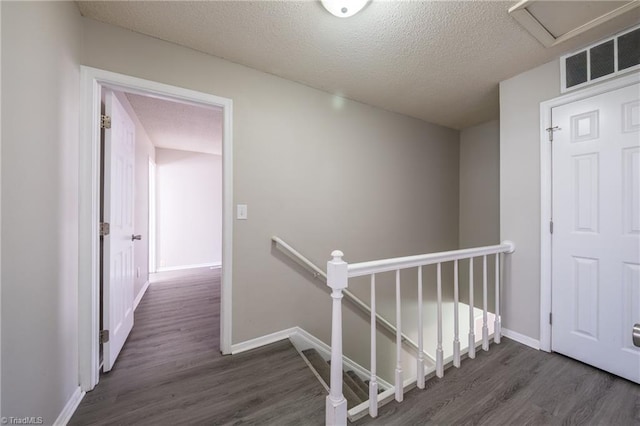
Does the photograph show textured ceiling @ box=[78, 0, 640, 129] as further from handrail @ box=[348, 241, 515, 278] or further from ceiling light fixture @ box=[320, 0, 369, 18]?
handrail @ box=[348, 241, 515, 278]

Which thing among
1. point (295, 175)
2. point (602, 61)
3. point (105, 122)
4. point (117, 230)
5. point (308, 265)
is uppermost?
point (602, 61)

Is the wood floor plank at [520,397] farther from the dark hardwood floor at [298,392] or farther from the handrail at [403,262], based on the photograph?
the handrail at [403,262]

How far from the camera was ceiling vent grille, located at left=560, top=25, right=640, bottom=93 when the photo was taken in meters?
1.60

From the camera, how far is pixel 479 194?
3383 millimetres

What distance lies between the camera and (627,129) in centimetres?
164

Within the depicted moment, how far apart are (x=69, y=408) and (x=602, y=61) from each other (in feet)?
12.7

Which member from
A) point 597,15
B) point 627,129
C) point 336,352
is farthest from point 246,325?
point 597,15

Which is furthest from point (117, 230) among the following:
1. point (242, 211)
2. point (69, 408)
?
point (69, 408)

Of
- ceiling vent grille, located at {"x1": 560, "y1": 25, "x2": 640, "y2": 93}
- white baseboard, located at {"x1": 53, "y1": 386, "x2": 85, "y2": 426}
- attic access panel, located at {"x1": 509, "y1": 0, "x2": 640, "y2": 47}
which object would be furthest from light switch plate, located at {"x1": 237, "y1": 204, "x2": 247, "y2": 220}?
ceiling vent grille, located at {"x1": 560, "y1": 25, "x2": 640, "y2": 93}

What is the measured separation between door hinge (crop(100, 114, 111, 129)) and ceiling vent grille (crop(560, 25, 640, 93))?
10.7ft

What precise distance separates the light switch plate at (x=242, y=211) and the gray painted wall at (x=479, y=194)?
2753 mm

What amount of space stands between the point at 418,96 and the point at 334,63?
1.06 meters

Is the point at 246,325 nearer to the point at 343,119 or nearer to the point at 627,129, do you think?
the point at 343,119

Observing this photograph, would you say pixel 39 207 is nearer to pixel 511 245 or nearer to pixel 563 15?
pixel 563 15
